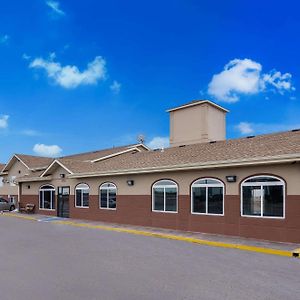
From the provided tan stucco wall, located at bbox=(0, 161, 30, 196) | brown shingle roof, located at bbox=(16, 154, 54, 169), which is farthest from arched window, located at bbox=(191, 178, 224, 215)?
tan stucco wall, located at bbox=(0, 161, 30, 196)

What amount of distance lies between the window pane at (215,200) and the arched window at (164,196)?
2141mm

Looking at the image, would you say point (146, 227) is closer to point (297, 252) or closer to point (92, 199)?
point (92, 199)

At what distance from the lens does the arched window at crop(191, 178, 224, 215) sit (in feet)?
54.9

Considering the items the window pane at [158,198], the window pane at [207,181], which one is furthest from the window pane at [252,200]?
the window pane at [158,198]

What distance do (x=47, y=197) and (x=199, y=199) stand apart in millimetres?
16445

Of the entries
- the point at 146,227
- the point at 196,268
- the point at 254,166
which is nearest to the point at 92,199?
the point at 146,227

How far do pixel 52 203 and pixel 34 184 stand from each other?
3.55m

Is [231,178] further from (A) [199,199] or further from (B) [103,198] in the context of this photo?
(B) [103,198]

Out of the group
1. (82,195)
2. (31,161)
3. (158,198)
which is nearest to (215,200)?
(158,198)

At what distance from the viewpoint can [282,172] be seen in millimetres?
14492

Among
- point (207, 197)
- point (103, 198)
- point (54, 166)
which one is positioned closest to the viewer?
point (207, 197)

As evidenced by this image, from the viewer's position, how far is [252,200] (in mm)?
15531

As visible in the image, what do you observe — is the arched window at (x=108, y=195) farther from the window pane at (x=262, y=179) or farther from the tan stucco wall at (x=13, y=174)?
the tan stucco wall at (x=13, y=174)

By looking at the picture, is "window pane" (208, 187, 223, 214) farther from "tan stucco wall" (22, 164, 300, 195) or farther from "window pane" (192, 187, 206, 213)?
"tan stucco wall" (22, 164, 300, 195)
